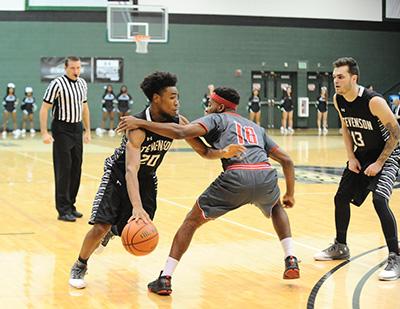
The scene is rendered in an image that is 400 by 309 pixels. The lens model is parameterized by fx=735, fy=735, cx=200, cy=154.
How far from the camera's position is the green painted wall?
93.1ft

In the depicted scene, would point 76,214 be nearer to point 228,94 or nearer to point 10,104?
point 228,94

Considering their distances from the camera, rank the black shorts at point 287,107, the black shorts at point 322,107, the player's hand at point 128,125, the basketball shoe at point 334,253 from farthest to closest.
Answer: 1. the black shorts at point 322,107
2. the black shorts at point 287,107
3. the basketball shoe at point 334,253
4. the player's hand at point 128,125

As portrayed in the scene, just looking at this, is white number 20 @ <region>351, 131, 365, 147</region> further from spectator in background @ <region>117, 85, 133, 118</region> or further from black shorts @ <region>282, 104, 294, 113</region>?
black shorts @ <region>282, 104, 294, 113</region>

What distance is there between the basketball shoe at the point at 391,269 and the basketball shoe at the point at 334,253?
2.15 ft

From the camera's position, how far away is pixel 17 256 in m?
6.64

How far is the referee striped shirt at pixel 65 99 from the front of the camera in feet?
28.6

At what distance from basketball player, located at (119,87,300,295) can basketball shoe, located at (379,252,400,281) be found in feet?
2.52

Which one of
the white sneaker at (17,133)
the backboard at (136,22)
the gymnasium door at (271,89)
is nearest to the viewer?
the backboard at (136,22)

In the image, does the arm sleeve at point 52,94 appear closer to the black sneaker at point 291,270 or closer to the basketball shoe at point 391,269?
the black sneaker at point 291,270

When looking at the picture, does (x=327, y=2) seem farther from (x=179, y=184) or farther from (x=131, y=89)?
(x=179, y=184)

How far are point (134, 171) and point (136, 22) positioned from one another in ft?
64.7

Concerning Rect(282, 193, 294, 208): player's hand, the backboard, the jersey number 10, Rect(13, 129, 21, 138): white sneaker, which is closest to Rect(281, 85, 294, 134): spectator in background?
the backboard

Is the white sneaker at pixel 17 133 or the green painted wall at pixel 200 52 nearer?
the white sneaker at pixel 17 133

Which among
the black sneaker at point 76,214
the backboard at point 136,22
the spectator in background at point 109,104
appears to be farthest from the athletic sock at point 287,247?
the spectator in background at point 109,104
